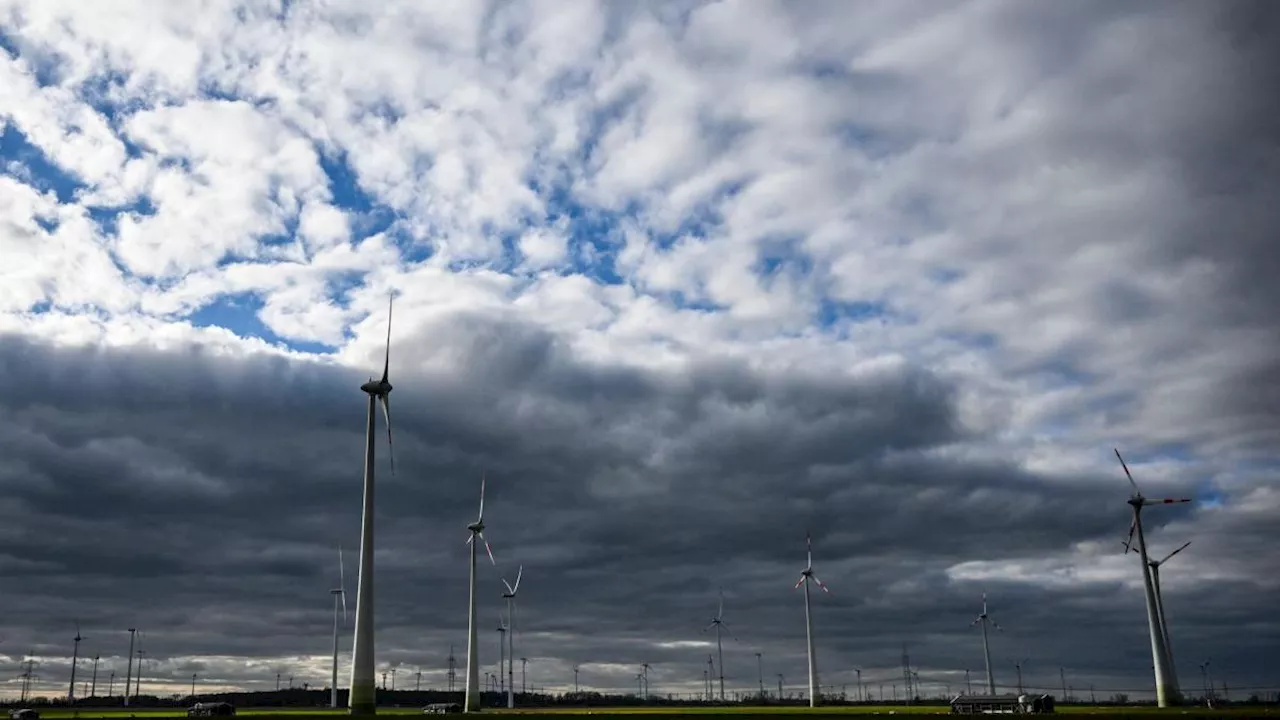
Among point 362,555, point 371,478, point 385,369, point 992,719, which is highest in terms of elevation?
point 385,369

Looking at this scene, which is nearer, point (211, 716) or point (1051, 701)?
point (211, 716)

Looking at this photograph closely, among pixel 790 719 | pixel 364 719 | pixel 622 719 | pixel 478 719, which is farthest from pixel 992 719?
pixel 364 719

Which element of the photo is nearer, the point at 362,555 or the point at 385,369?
the point at 362,555

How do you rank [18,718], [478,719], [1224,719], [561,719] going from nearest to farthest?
[1224,719] → [561,719] → [478,719] → [18,718]

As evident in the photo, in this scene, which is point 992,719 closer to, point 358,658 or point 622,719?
point 622,719

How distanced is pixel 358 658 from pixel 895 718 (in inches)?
2730

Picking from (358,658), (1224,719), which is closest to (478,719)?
(358,658)

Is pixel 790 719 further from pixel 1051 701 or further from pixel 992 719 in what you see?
pixel 1051 701

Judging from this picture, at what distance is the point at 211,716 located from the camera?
552ft

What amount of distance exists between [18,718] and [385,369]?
269ft

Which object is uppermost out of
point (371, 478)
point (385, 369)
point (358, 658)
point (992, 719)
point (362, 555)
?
point (385, 369)

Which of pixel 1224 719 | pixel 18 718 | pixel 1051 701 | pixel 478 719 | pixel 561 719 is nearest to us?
pixel 1224 719

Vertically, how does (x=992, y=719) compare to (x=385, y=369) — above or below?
below

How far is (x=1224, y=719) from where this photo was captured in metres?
115
